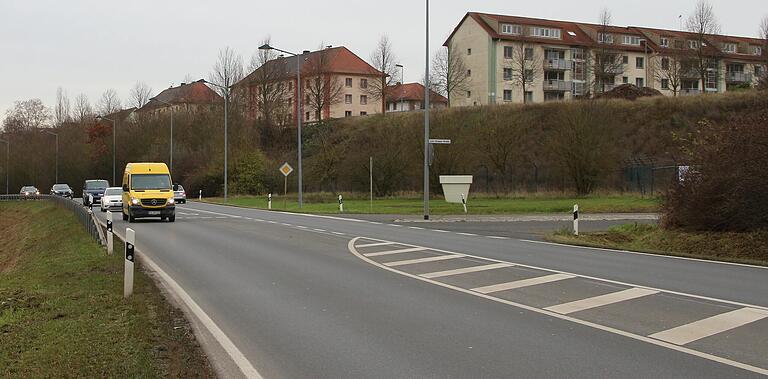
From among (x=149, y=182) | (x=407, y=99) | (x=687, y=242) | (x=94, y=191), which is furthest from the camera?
(x=407, y=99)

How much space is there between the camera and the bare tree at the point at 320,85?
8881 centimetres

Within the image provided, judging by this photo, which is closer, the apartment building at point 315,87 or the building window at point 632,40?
the apartment building at point 315,87

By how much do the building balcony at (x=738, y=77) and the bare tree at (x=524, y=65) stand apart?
2450 cm

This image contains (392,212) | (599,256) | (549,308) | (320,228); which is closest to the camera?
(549,308)

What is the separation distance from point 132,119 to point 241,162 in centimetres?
3186

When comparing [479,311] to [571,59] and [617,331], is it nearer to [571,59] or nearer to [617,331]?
[617,331]

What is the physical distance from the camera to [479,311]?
30.0 feet

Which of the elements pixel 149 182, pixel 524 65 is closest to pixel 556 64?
pixel 524 65

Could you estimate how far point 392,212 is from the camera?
3684cm

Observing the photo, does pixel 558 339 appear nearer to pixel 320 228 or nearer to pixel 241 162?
pixel 320 228

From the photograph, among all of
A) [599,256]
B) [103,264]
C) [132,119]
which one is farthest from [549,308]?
[132,119]

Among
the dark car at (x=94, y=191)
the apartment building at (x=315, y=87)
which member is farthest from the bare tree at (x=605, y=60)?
the dark car at (x=94, y=191)

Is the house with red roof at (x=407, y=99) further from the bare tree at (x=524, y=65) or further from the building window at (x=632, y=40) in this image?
the building window at (x=632, y=40)

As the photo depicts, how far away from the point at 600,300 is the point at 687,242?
8969 mm
